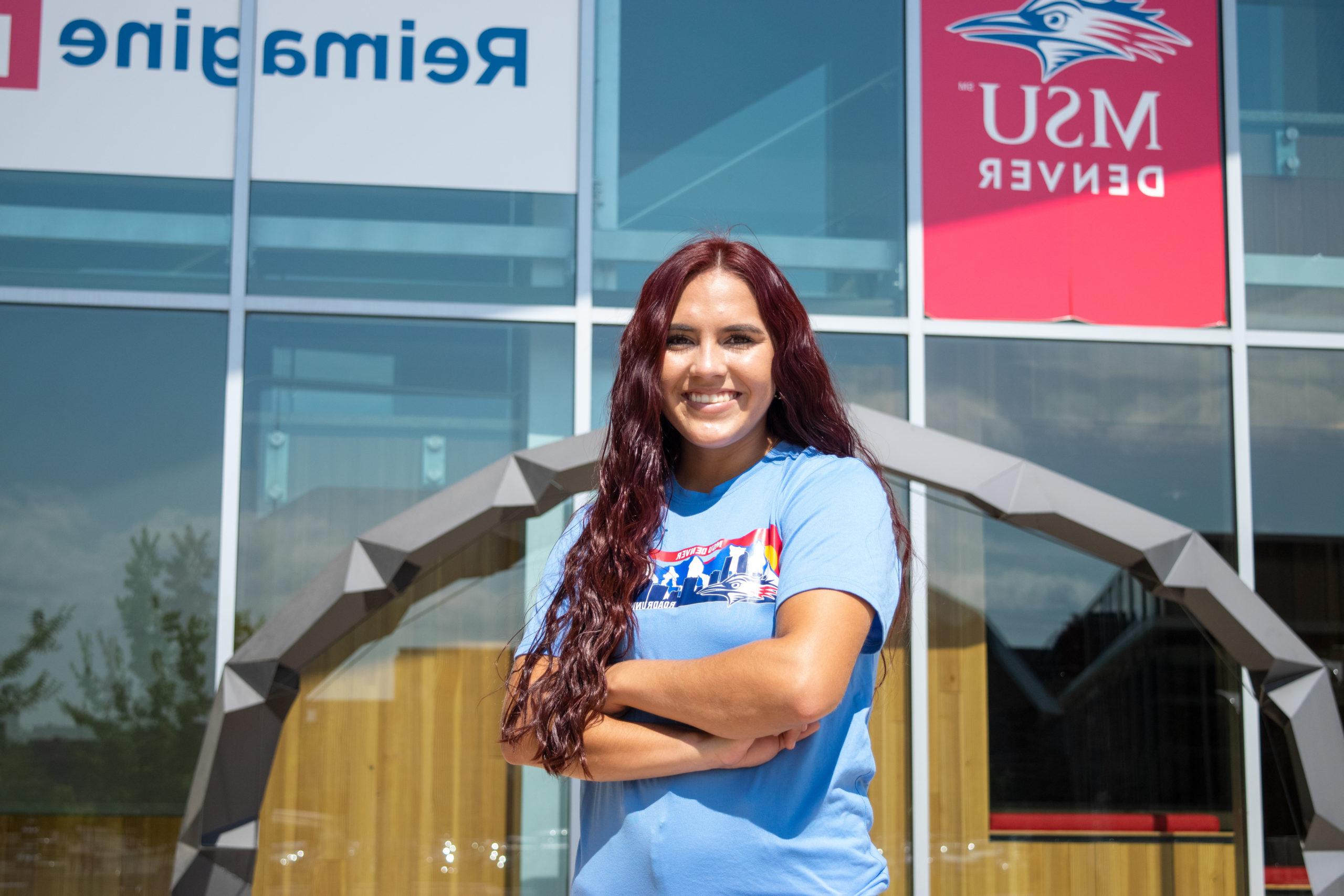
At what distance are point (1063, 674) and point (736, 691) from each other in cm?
404

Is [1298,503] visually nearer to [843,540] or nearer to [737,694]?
[843,540]

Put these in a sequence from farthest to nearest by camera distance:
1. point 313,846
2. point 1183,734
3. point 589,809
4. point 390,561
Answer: point 1183,734
point 313,846
point 390,561
point 589,809

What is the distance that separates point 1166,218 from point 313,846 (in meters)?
4.27

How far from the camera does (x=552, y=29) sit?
548 cm

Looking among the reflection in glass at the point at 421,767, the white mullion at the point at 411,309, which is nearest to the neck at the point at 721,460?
the reflection in glass at the point at 421,767

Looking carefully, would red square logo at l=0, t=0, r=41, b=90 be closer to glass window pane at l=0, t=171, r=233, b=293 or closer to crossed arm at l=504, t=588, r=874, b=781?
glass window pane at l=0, t=171, r=233, b=293

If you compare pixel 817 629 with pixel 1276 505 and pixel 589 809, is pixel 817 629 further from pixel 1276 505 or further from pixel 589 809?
pixel 1276 505

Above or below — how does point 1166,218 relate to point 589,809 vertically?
above

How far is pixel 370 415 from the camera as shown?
5.23 meters

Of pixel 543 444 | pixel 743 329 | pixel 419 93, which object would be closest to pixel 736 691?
pixel 743 329

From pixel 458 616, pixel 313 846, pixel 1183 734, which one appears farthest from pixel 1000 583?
pixel 313 846

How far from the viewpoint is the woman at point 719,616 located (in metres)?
1.55

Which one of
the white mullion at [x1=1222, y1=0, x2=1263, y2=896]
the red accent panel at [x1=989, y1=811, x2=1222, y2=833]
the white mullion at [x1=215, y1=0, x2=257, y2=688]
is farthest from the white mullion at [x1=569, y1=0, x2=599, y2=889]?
the white mullion at [x1=1222, y1=0, x2=1263, y2=896]

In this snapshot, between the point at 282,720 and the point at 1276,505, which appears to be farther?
the point at 1276,505
